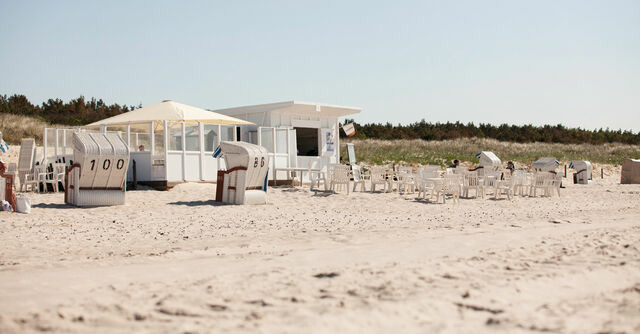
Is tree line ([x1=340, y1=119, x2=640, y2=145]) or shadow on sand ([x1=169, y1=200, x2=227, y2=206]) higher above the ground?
tree line ([x1=340, y1=119, x2=640, y2=145])

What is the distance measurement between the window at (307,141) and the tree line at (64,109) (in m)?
15.3

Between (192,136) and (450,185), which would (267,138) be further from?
(450,185)

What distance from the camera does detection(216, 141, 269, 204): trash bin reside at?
11.8 metres

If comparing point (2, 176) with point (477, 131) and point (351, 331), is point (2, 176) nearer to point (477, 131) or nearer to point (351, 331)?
point (351, 331)

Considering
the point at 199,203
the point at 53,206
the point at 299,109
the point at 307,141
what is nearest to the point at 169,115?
the point at 199,203

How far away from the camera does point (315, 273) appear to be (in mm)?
4828

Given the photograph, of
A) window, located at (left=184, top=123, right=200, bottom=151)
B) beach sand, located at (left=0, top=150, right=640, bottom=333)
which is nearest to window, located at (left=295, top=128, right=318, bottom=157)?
window, located at (left=184, top=123, right=200, bottom=151)

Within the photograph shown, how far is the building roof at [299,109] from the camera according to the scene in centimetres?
1720

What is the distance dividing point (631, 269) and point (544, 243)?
1.62 meters

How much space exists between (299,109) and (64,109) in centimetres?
2392

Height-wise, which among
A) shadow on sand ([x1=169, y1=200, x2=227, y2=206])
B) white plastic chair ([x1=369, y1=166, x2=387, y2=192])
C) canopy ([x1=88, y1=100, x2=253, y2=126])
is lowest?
shadow on sand ([x1=169, y1=200, x2=227, y2=206])

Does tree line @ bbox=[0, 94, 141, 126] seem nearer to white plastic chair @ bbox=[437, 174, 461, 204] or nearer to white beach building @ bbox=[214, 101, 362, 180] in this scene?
white beach building @ bbox=[214, 101, 362, 180]

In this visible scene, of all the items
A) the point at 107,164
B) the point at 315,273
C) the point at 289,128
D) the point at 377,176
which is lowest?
the point at 315,273

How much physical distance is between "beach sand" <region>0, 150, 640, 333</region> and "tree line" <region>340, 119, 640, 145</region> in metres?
40.9
